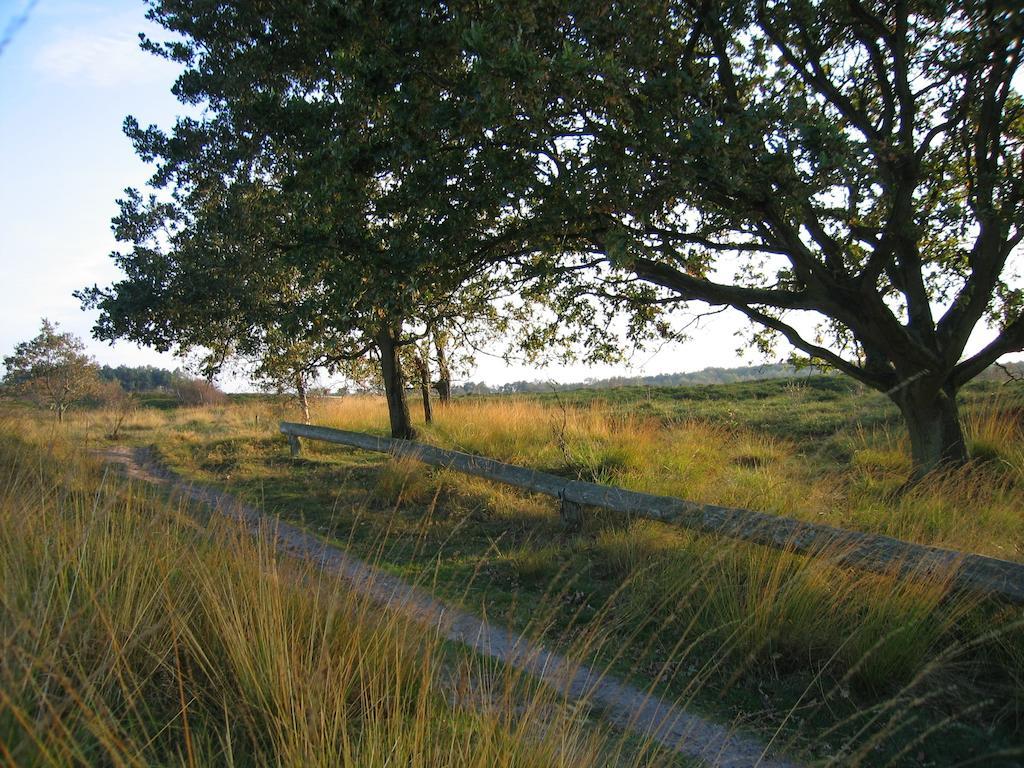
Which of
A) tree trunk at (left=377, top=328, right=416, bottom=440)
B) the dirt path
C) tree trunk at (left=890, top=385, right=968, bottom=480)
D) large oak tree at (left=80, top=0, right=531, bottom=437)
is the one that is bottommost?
the dirt path

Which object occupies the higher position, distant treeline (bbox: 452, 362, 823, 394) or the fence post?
distant treeline (bbox: 452, 362, 823, 394)

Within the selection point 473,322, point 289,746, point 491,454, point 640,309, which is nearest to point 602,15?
point 640,309

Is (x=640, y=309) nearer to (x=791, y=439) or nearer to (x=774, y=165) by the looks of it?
(x=774, y=165)

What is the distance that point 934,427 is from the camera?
779 cm

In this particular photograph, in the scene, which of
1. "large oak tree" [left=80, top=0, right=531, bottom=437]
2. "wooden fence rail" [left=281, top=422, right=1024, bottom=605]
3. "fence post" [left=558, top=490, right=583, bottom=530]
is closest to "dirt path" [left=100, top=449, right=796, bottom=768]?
"wooden fence rail" [left=281, top=422, right=1024, bottom=605]

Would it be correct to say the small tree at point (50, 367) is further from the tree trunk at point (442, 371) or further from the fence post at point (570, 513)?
the fence post at point (570, 513)

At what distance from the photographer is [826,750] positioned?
3480mm

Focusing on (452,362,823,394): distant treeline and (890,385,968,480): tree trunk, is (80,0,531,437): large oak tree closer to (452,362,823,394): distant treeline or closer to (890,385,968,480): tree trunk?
(452,362,823,394): distant treeline

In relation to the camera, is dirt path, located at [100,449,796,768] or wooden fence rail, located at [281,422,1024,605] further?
wooden fence rail, located at [281,422,1024,605]

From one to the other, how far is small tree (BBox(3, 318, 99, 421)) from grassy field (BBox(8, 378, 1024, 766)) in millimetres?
15362

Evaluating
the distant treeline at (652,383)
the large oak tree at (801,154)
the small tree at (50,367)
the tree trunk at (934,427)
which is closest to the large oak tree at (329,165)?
the large oak tree at (801,154)

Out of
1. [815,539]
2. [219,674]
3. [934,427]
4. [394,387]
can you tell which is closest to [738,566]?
[815,539]

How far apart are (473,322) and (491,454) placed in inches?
147

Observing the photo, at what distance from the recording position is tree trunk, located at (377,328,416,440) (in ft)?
45.1
